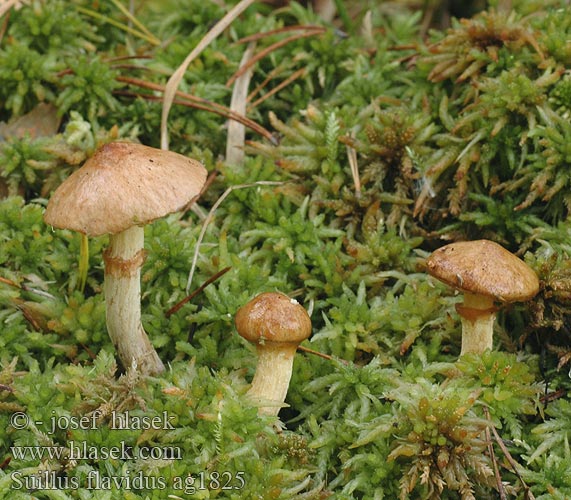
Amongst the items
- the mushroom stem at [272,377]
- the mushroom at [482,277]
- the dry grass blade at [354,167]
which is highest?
the dry grass blade at [354,167]

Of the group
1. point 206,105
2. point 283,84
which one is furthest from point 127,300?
point 283,84

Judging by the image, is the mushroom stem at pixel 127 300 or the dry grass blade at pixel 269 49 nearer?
the mushroom stem at pixel 127 300

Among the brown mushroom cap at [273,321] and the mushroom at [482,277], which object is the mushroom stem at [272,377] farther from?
the mushroom at [482,277]

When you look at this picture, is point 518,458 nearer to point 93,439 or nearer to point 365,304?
point 365,304

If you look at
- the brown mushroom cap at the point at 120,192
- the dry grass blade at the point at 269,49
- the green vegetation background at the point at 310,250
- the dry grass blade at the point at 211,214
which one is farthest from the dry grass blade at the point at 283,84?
the brown mushroom cap at the point at 120,192

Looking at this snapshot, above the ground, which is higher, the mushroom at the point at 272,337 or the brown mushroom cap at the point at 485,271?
the brown mushroom cap at the point at 485,271

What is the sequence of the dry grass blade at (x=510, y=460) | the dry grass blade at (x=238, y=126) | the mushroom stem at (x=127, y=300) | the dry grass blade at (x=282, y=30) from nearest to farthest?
the dry grass blade at (x=510, y=460)
the mushroom stem at (x=127, y=300)
the dry grass blade at (x=238, y=126)
the dry grass blade at (x=282, y=30)

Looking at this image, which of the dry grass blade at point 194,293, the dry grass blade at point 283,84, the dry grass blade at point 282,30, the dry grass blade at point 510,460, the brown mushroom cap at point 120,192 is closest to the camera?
the brown mushroom cap at point 120,192
